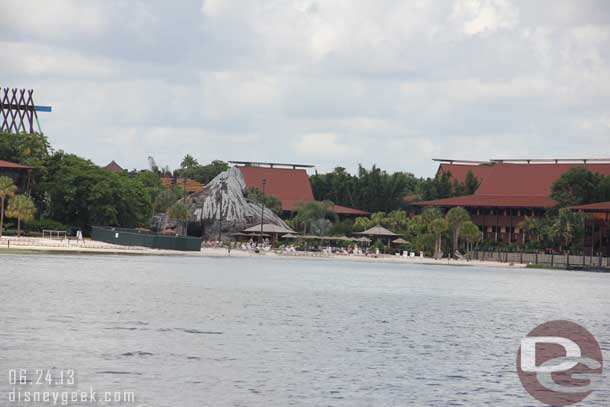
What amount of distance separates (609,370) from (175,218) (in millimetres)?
84661

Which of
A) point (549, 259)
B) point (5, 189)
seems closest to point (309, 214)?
point (549, 259)

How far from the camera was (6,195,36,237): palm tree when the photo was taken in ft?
292

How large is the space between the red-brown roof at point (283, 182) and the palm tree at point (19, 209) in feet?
183

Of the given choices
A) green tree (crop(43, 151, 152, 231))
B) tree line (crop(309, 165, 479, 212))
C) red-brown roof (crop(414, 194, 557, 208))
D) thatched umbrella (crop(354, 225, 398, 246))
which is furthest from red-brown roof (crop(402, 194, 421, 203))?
green tree (crop(43, 151, 152, 231))

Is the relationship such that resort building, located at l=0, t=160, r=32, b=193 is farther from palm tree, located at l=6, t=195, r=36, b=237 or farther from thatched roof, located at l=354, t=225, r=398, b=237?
thatched roof, located at l=354, t=225, r=398, b=237

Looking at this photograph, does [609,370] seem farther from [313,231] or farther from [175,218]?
[313,231]

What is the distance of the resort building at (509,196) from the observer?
11981cm

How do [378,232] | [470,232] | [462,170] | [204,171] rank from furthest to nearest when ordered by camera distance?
[204,171], [462,170], [378,232], [470,232]

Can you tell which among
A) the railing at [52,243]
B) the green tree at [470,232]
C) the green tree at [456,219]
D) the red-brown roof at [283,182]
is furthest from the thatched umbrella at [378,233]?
the red-brown roof at [283,182]

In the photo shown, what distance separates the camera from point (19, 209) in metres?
88.8

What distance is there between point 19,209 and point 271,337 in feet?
191

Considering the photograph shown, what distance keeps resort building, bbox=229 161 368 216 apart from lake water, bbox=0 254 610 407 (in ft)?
256

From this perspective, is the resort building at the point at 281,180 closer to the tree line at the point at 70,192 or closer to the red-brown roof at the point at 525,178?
the red-brown roof at the point at 525,178

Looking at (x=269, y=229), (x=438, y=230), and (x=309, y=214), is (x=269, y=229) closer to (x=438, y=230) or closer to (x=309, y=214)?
(x=309, y=214)
